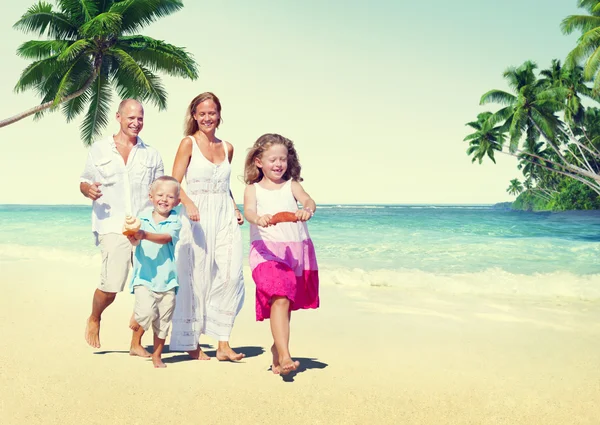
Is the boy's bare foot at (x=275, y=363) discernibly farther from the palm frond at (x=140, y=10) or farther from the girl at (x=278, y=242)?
the palm frond at (x=140, y=10)

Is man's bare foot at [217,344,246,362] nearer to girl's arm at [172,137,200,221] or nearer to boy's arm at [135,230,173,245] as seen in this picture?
boy's arm at [135,230,173,245]

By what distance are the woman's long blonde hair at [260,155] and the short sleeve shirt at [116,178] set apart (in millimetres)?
1109

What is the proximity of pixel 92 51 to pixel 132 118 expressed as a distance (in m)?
16.7

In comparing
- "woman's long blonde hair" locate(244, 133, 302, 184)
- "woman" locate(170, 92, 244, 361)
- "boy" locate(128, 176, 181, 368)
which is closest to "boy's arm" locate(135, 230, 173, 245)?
"boy" locate(128, 176, 181, 368)

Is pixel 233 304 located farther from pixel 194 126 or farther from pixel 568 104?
pixel 568 104

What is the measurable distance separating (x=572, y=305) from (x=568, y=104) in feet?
150

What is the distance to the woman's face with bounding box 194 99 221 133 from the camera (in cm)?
597

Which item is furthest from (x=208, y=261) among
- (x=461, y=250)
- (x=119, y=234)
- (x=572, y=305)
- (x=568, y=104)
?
(x=568, y=104)

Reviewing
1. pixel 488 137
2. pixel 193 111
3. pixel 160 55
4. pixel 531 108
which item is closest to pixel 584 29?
pixel 531 108

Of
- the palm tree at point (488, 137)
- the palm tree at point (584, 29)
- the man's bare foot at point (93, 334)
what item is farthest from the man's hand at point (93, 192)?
the palm tree at point (488, 137)

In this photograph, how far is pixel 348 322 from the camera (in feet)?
28.2

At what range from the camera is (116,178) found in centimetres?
617

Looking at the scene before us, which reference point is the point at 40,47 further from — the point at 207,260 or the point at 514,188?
the point at 514,188

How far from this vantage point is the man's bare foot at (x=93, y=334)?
20.9ft
